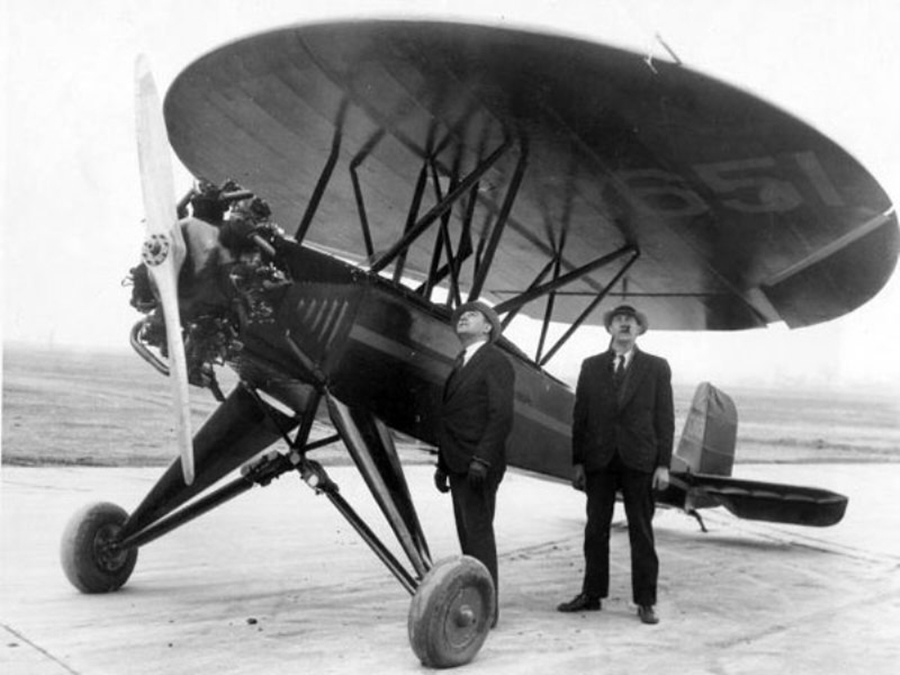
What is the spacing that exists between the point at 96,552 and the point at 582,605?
278cm

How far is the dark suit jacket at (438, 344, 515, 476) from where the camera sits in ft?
15.4

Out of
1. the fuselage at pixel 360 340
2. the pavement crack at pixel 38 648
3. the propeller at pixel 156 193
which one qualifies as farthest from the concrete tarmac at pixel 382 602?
the fuselage at pixel 360 340

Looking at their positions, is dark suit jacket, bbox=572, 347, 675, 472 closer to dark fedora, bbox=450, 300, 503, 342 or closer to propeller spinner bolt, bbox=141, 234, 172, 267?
dark fedora, bbox=450, 300, 503, 342

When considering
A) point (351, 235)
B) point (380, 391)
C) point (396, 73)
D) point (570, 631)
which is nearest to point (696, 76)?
point (396, 73)

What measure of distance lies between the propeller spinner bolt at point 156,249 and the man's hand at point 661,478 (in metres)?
2.86

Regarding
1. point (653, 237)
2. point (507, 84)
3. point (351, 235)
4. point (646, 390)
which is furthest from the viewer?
point (351, 235)

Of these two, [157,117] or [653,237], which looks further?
[653,237]

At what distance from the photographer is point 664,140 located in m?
4.70

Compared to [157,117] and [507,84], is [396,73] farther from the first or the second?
[157,117]

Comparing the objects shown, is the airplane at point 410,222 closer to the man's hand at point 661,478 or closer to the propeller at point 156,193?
the propeller at point 156,193

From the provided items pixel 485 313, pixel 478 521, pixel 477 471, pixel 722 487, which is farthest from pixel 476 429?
pixel 722 487

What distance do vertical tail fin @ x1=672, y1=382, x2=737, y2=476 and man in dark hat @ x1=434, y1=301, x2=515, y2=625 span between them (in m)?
4.73

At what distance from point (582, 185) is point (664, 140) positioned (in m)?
1.04

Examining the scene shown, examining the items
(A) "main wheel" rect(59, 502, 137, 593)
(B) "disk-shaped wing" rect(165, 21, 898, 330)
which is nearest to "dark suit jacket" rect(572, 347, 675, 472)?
(B) "disk-shaped wing" rect(165, 21, 898, 330)
